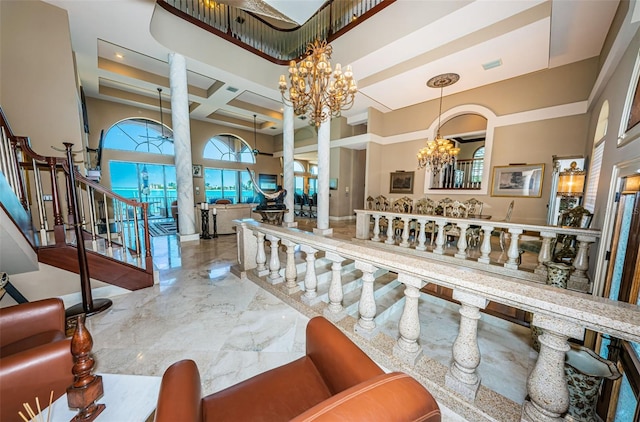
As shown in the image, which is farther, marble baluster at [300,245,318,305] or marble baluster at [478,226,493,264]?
marble baluster at [478,226,493,264]

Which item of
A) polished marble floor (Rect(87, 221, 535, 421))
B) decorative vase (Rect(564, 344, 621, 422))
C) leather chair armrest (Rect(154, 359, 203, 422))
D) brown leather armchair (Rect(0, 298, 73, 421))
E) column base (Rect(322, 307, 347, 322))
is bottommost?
polished marble floor (Rect(87, 221, 535, 421))

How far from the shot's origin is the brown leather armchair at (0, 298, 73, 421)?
836 millimetres

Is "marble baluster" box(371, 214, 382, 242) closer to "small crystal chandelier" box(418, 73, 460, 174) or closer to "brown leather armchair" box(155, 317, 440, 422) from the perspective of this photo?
"small crystal chandelier" box(418, 73, 460, 174)

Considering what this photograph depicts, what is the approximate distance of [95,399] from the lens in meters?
0.89

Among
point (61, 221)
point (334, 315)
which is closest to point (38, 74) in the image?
point (61, 221)

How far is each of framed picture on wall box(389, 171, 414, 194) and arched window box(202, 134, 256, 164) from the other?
6599 mm

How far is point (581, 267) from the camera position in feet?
8.36

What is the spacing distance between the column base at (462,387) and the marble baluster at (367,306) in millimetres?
515

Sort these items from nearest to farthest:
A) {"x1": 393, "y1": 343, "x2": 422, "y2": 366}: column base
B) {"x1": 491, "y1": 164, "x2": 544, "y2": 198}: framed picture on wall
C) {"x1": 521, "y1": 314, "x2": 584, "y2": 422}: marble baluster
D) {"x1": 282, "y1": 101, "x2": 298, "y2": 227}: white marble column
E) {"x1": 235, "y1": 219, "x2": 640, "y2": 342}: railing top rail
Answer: {"x1": 235, "y1": 219, "x2": 640, "y2": 342}: railing top rail < {"x1": 521, "y1": 314, "x2": 584, "y2": 422}: marble baluster < {"x1": 393, "y1": 343, "x2": 422, "y2": 366}: column base < {"x1": 491, "y1": 164, "x2": 544, "y2": 198}: framed picture on wall < {"x1": 282, "y1": 101, "x2": 298, "y2": 227}: white marble column

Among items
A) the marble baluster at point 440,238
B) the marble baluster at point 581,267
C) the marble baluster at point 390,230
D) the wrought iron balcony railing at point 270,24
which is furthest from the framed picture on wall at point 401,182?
the marble baluster at point 581,267

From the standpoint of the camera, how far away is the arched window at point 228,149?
9.30m

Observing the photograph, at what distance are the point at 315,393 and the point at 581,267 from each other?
3451 millimetres

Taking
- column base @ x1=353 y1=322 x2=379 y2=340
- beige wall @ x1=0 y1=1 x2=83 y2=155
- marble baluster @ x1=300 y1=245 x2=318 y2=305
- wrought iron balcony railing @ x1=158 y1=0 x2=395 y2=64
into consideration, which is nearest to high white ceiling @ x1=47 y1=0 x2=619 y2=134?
wrought iron balcony railing @ x1=158 y1=0 x2=395 y2=64

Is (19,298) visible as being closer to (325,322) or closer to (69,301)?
(69,301)
